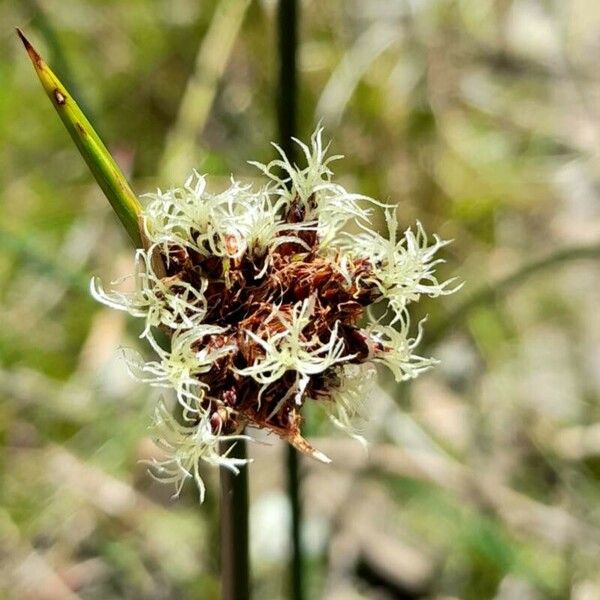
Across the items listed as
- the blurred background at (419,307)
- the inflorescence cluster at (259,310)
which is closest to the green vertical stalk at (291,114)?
the blurred background at (419,307)

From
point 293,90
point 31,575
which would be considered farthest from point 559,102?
point 31,575

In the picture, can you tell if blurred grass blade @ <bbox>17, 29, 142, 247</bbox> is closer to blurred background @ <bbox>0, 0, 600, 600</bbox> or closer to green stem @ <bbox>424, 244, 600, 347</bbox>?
blurred background @ <bbox>0, 0, 600, 600</bbox>

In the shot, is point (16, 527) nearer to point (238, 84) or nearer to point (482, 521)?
point (482, 521)

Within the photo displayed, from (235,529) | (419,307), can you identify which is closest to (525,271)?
(419,307)

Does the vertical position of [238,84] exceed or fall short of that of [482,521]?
it exceeds it

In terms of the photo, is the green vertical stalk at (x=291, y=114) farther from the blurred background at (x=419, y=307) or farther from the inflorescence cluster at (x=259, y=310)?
the inflorescence cluster at (x=259, y=310)
